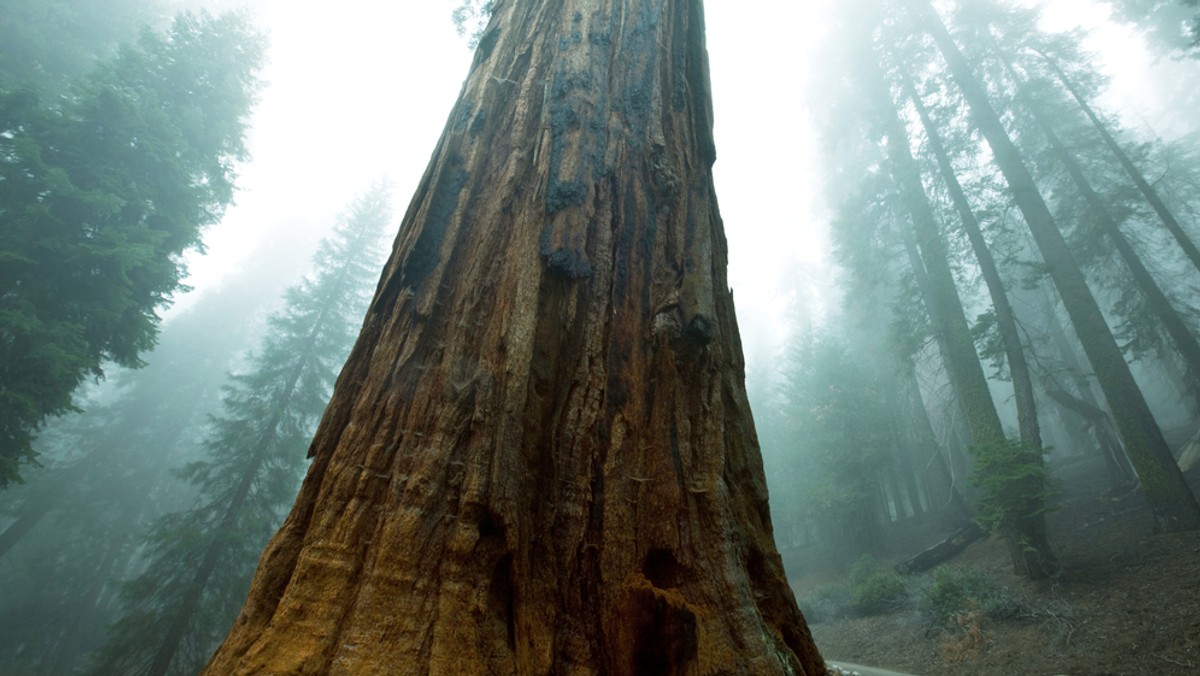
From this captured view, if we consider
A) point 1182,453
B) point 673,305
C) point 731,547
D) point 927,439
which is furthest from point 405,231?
point 927,439

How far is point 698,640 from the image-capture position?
152 centimetres

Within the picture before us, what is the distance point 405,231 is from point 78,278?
40.4 feet

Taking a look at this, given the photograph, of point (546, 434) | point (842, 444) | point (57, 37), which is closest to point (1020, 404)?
point (842, 444)

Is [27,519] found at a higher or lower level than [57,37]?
lower

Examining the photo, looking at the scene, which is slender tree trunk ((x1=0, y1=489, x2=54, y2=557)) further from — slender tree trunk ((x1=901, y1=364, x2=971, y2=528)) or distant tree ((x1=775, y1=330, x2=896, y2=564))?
slender tree trunk ((x1=901, y1=364, x2=971, y2=528))

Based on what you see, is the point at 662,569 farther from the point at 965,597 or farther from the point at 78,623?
the point at 78,623

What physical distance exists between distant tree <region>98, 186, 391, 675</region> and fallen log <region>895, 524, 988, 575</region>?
1758 cm

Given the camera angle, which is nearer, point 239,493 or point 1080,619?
point 1080,619

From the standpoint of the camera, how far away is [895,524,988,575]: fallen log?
1268 centimetres

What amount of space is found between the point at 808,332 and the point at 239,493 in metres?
23.9

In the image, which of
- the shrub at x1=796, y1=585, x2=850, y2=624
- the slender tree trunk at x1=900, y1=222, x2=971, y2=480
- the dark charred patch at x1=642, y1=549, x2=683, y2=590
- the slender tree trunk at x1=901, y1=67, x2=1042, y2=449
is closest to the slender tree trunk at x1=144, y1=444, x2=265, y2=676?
the dark charred patch at x1=642, y1=549, x2=683, y2=590

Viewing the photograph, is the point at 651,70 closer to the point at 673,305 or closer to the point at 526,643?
the point at 673,305

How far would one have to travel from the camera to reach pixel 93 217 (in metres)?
10.5

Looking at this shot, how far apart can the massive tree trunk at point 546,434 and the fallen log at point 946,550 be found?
559 inches
